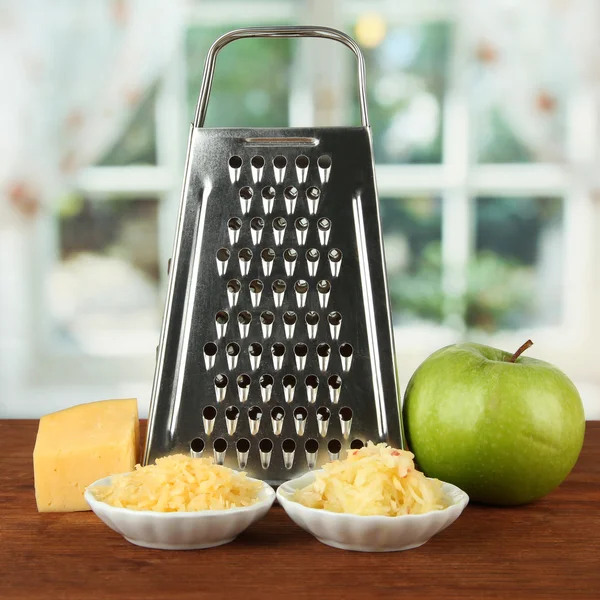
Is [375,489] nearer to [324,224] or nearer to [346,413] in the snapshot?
[346,413]

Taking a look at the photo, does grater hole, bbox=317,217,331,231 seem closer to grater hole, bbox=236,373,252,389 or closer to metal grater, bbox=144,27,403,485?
metal grater, bbox=144,27,403,485

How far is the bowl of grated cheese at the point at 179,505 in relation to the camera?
668 mm

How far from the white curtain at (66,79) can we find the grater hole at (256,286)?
2.25 metres

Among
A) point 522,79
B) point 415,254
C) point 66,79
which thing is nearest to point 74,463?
point 415,254

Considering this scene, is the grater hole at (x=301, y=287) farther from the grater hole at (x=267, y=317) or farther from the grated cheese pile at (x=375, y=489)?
the grated cheese pile at (x=375, y=489)

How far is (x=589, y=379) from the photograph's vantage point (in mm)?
2982

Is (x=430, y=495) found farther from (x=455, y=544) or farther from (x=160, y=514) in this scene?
(x=160, y=514)

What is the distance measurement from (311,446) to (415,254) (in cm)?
220

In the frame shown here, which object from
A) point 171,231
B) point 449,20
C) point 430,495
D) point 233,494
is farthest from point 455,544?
point 449,20

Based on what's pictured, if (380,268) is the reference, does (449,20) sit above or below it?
above

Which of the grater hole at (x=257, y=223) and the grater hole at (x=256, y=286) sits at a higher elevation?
the grater hole at (x=257, y=223)

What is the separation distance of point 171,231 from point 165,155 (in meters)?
0.28

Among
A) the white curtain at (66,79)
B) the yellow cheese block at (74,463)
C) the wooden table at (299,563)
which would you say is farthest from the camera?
the white curtain at (66,79)

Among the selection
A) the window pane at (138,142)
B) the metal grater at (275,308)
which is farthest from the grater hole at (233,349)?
the window pane at (138,142)
